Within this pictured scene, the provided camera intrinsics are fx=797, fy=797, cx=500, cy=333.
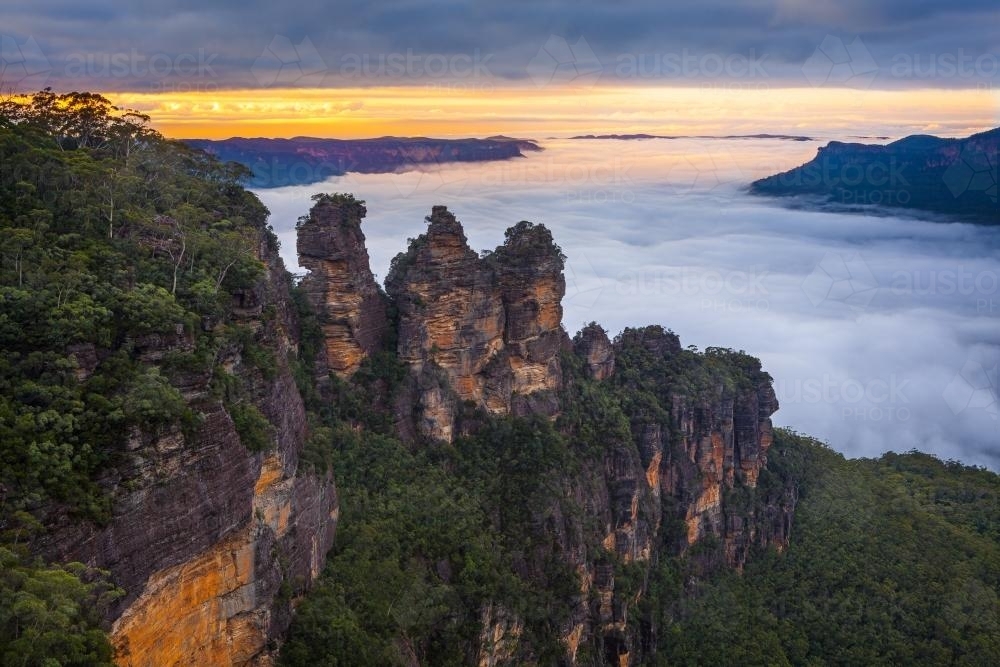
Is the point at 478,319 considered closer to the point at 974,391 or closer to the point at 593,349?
the point at 593,349

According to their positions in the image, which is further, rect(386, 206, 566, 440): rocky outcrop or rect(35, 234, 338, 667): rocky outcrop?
rect(386, 206, 566, 440): rocky outcrop

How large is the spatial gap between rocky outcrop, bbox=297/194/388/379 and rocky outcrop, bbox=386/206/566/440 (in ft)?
9.71

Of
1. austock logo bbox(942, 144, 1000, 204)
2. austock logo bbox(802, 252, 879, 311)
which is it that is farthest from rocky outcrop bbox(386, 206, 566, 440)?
austock logo bbox(802, 252, 879, 311)

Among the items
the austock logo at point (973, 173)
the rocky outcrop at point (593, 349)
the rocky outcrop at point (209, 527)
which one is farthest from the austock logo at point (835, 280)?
the rocky outcrop at point (209, 527)

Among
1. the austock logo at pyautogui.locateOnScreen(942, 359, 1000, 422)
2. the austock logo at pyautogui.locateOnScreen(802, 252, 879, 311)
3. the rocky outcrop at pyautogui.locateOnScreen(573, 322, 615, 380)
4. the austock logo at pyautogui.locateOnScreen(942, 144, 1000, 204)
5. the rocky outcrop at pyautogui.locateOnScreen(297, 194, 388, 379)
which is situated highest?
the austock logo at pyautogui.locateOnScreen(942, 144, 1000, 204)

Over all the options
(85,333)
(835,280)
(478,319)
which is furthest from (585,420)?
(835,280)

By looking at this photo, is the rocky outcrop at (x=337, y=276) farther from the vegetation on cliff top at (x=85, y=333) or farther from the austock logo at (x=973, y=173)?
the austock logo at (x=973, y=173)

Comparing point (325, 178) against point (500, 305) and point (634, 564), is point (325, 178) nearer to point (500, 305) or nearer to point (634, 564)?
point (500, 305)

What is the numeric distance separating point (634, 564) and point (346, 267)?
1044 inches

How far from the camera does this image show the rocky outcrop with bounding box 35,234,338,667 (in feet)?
63.4

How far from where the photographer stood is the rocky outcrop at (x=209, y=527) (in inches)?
761

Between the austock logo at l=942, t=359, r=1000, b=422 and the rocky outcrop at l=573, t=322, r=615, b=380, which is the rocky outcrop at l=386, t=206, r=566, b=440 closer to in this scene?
the rocky outcrop at l=573, t=322, r=615, b=380

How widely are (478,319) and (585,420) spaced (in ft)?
36.3

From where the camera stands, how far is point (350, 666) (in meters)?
28.0
